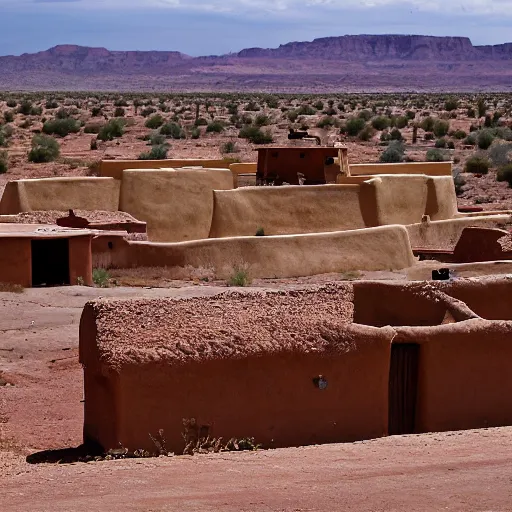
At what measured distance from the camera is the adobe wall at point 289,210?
25219 mm

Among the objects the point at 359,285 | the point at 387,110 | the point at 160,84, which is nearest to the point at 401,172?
the point at 359,285

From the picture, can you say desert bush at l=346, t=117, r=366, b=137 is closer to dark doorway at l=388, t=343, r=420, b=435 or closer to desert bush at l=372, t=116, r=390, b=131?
desert bush at l=372, t=116, r=390, b=131

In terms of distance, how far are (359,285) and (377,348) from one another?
124 centimetres

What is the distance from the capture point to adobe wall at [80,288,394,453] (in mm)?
9805

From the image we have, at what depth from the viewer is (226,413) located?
1004cm

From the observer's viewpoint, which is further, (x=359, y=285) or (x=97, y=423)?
(x=359, y=285)

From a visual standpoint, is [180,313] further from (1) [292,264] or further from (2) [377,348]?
(1) [292,264]

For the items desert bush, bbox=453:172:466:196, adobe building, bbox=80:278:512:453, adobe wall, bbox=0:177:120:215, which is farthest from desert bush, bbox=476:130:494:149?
adobe building, bbox=80:278:512:453

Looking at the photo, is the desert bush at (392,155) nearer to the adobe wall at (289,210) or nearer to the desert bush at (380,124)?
the desert bush at (380,124)

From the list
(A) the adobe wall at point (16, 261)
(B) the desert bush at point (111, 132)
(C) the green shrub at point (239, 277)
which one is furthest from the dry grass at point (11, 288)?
(B) the desert bush at point (111, 132)

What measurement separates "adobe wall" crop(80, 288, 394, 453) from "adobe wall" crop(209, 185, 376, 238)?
1459 cm

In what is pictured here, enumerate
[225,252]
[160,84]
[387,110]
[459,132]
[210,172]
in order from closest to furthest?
1. [225,252]
2. [210,172]
3. [459,132]
4. [387,110]
5. [160,84]

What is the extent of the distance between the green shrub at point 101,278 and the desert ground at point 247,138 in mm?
11220

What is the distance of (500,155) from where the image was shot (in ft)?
147
